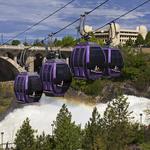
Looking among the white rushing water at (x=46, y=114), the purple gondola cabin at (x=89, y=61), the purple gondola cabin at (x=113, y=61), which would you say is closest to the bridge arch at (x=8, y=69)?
the white rushing water at (x=46, y=114)

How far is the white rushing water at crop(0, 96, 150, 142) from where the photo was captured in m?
66.8

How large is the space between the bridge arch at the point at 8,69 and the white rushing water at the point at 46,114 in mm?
7927

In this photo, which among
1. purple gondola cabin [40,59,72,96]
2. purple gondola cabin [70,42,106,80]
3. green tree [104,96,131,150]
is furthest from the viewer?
green tree [104,96,131,150]

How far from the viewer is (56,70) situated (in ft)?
74.7

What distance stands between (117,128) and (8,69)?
49.8 metres

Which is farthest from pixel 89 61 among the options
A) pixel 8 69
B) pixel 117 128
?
pixel 8 69

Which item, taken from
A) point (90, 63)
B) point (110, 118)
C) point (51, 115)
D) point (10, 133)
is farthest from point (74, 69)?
point (51, 115)

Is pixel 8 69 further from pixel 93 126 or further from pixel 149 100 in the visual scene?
pixel 93 126

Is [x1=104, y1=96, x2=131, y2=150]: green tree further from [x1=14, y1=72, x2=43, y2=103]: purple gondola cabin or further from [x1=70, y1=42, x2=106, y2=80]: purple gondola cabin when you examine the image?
[x1=70, y1=42, x2=106, y2=80]: purple gondola cabin

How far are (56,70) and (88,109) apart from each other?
191ft

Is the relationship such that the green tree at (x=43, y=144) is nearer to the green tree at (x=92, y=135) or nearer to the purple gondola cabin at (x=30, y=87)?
the green tree at (x=92, y=135)

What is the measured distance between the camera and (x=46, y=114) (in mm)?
73562

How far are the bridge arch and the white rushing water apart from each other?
7927 millimetres

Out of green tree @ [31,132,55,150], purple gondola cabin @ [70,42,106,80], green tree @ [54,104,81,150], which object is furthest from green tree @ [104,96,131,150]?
purple gondola cabin @ [70,42,106,80]
